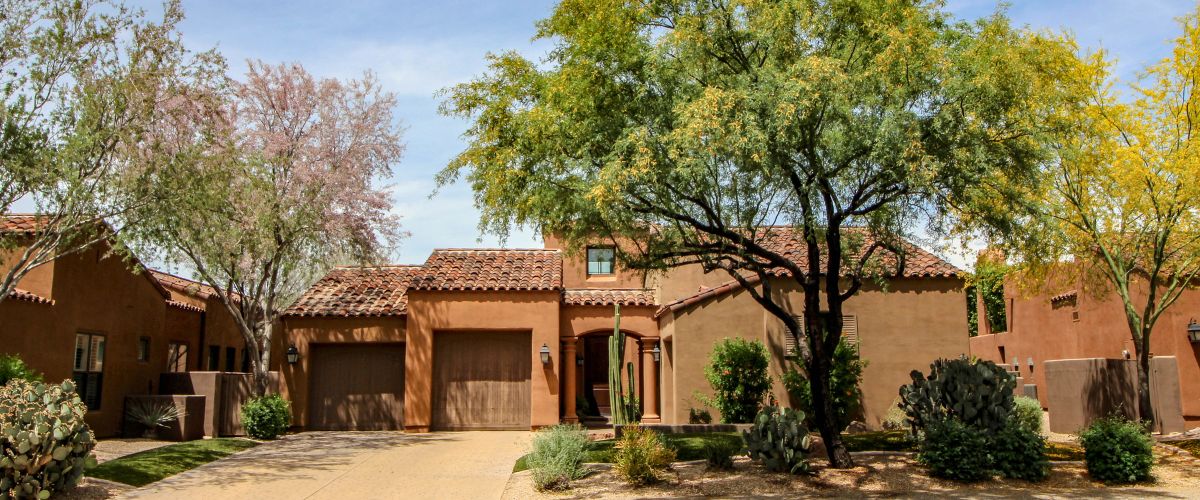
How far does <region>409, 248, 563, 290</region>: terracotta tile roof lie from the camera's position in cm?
2100

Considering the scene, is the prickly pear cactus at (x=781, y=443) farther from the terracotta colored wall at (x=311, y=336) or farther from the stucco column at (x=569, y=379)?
the terracotta colored wall at (x=311, y=336)

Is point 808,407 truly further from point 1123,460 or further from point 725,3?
point 725,3

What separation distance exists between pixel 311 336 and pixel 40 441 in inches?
413

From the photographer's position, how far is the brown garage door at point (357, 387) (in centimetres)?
2098

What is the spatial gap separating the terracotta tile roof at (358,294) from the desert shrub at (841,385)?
31.6 ft

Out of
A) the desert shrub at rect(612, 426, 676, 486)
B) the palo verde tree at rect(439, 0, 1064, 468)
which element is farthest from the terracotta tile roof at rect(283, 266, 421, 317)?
the desert shrub at rect(612, 426, 676, 486)

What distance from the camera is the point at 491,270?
74.1 ft

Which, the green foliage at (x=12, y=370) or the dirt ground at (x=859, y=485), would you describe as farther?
the green foliage at (x=12, y=370)

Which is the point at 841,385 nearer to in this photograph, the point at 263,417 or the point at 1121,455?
the point at 1121,455

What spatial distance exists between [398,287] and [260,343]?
12.4ft

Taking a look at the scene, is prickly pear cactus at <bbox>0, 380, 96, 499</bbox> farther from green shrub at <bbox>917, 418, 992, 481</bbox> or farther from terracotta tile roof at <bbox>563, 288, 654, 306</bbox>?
terracotta tile roof at <bbox>563, 288, 654, 306</bbox>

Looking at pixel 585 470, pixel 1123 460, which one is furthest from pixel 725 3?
pixel 1123 460

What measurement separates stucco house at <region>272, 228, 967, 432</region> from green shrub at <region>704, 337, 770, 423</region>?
2.30 ft

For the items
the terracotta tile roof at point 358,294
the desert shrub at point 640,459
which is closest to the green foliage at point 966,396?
the desert shrub at point 640,459
